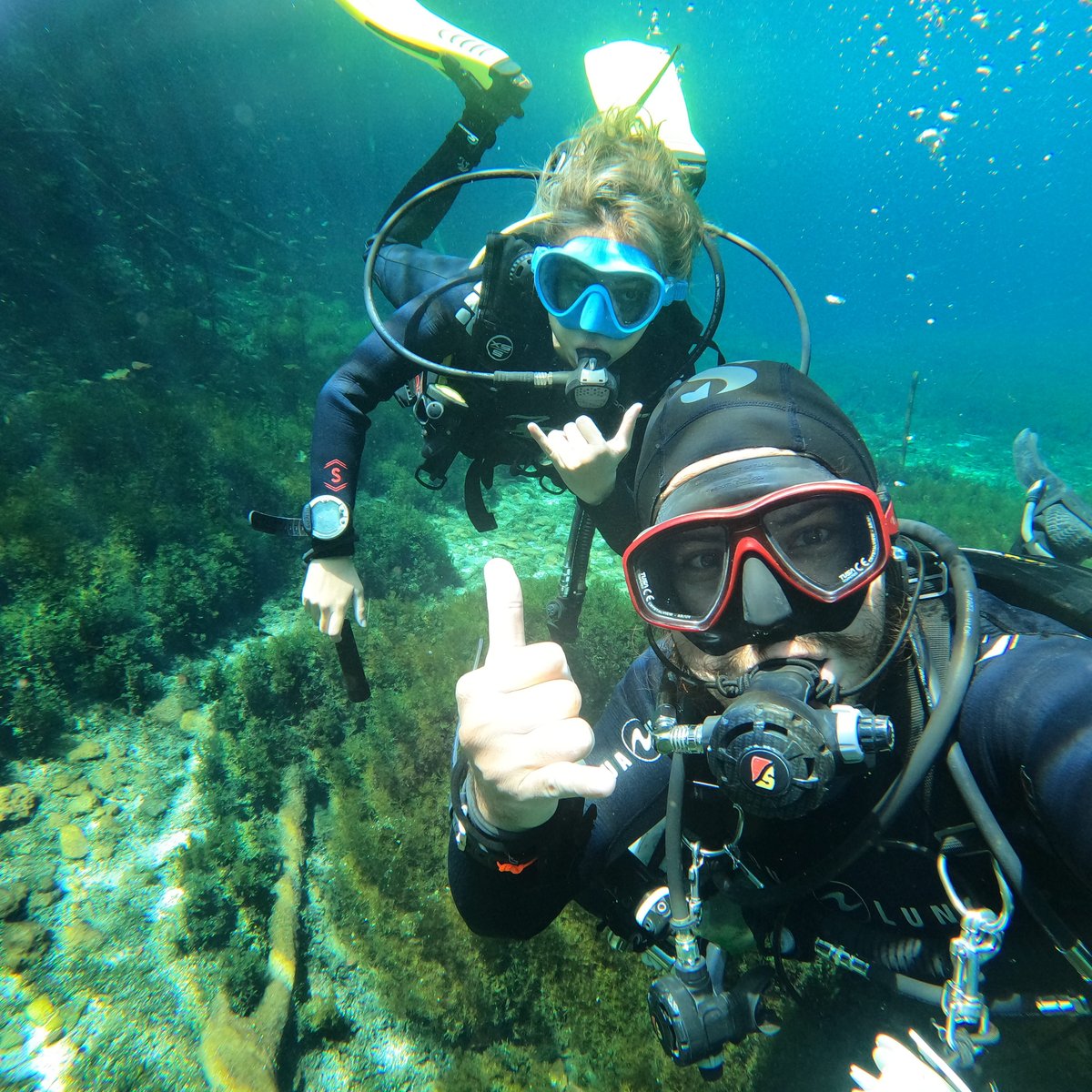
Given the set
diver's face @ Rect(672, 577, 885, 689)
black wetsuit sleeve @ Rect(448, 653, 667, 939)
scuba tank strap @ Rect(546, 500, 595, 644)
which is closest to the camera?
diver's face @ Rect(672, 577, 885, 689)

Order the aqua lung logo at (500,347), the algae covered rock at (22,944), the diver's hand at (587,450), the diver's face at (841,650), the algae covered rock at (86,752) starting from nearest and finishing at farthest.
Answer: the diver's face at (841,650), the diver's hand at (587,450), the algae covered rock at (22,944), the aqua lung logo at (500,347), the algae covered rock at (86,752)

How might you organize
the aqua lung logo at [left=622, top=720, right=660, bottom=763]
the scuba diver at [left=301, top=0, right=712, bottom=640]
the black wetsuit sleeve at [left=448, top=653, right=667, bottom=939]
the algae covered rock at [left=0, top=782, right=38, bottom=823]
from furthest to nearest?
the algae covered rock at [left=0, top=782, right=38, bottom=823]
the scuba diver at [left=301, top=0, right=712, bottom=640]
the aqua lung logo at [left=622, top=720, right=660, bottom=763]
the black wetsuit sleeve at [left=448, top=653, right=667, bottom=939]

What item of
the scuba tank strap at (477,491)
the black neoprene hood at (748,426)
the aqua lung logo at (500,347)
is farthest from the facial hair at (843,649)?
the scuba tank strap at (477,491)

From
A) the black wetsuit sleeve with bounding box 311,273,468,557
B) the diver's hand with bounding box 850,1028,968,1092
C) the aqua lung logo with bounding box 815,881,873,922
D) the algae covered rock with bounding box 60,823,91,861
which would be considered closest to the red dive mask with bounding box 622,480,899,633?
the diver's hand with bounding box 850,1028,968,1092

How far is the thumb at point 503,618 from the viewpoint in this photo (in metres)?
1.30

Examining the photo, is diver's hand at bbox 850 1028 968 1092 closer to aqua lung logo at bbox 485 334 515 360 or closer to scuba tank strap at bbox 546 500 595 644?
scuba tank strap at bbox 546 500 595 644

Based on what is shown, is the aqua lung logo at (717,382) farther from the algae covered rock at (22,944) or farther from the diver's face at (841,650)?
the algae covered rock at (22,944)

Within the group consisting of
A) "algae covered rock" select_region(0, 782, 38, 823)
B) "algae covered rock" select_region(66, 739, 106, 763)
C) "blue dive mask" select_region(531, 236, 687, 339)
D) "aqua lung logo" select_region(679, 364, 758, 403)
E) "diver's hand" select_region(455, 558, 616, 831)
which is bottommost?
"algae covered rock" select_region(0, 782, 38, 823)

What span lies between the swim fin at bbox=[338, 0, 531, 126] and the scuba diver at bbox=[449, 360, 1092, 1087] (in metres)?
4.93

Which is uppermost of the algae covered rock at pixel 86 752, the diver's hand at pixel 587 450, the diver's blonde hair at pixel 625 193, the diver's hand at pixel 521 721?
the diver's blonde hair at pixel 625 193

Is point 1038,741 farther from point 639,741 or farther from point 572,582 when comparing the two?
point 572,582

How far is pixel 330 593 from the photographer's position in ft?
10.3

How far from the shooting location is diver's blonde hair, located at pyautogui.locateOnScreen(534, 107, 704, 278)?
331 centimetres

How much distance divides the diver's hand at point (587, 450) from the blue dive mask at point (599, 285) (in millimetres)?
767
